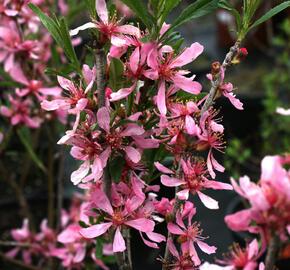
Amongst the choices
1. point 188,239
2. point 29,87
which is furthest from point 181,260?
point 29,87

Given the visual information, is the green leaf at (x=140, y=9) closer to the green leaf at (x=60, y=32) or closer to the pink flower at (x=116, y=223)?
the green leaf at (x=60, y=32)

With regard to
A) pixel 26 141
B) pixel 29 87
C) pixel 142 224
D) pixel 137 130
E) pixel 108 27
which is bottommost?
pixel 26 141

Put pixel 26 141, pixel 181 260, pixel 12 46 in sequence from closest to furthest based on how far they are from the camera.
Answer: pixel 181 260
pixel 12 46
pixel 26 141

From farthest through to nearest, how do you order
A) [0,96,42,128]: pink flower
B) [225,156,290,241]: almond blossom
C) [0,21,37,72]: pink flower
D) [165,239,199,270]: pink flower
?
[0,96,42,128]: pink flower → [0,21,37,72]: pink flower → [165,239,199,270]: pink flower → [225,156,290,241]: almond blossom

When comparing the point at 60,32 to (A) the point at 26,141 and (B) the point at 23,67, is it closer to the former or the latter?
(B) the point at 23,67

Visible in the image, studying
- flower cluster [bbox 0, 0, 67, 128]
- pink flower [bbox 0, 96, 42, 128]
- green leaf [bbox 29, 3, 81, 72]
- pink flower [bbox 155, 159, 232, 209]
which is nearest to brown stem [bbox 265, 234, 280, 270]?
pink flower [bbox 155, 159, 232, 209]

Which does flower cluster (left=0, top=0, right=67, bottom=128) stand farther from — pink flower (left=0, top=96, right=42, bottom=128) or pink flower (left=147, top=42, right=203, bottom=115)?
pink flower (left=147, top=42, right=203, bottom=115)

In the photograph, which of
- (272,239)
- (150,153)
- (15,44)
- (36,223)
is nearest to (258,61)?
(36,223)
